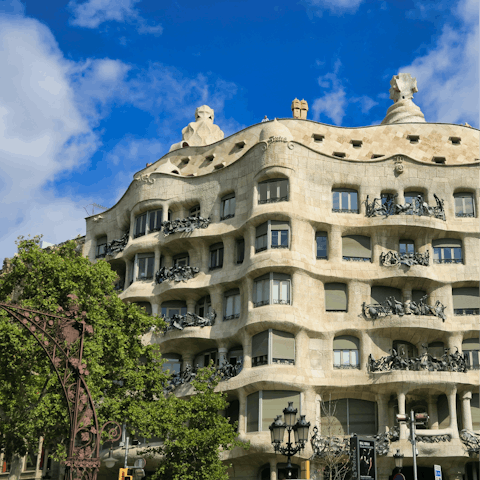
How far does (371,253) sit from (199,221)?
955 cm

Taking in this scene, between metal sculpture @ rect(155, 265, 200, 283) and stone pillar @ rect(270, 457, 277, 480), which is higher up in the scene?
metal sculpture @ rect(155, 265, 200, 283)

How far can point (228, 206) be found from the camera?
40.6m

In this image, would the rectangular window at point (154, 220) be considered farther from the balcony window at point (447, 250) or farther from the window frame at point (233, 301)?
the balcony window at point (447, 250)

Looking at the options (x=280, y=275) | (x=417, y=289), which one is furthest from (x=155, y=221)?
(x=417, y=289)

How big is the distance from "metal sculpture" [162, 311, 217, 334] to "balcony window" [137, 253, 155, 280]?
3972 millimetres

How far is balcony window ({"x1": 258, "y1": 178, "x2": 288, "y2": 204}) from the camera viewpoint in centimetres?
3806

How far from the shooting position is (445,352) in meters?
36.0

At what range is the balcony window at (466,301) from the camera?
37625mm

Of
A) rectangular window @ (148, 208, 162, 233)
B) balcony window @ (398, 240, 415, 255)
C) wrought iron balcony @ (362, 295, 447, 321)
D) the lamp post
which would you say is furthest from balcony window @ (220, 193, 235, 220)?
the lamp post

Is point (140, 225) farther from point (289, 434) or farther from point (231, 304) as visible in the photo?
point (289, 434)

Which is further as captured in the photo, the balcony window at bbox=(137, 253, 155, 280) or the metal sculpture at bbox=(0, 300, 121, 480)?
the balcony window at bbox=(137, 253, 155, 280)

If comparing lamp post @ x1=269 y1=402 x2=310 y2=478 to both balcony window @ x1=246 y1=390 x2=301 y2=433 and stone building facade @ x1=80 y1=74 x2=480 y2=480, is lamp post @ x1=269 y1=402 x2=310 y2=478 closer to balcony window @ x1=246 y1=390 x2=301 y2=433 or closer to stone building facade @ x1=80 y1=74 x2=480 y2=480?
stone building facade @ x1=80 y1=74 x2=480 y2=480

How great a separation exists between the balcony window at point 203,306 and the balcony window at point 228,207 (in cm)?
455

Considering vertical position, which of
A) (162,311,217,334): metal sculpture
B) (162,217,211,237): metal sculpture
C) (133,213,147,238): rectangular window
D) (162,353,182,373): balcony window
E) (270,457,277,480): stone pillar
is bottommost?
(270,457,277,480): stone pillar
